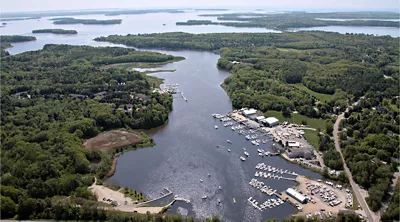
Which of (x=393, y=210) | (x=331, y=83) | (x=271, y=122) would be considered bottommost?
(x=393, y=210)

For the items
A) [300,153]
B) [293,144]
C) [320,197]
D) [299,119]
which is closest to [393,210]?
[320,197]

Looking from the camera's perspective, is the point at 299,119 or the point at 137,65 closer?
the point at 299,119

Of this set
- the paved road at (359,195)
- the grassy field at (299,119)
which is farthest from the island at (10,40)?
Answer: the paved road at (359,195)

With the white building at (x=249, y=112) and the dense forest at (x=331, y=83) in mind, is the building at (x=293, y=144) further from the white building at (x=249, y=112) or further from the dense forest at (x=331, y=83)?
the white building at (x=249, y=112)

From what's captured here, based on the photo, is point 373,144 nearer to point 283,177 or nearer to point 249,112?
point 283,177

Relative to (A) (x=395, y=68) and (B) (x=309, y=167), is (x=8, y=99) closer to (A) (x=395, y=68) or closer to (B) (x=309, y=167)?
(B) (x=309, y=167)

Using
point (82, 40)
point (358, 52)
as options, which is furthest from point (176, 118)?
point (82, 40)
